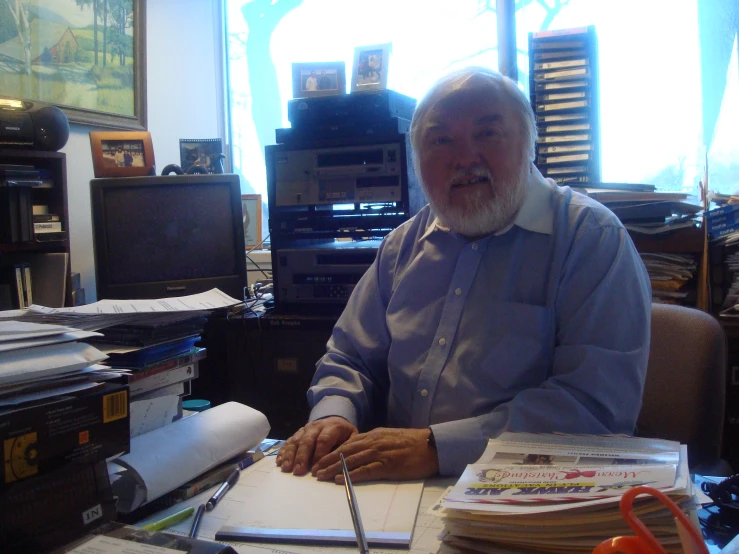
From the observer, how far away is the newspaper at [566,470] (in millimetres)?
588

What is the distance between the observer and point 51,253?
2.04 metres

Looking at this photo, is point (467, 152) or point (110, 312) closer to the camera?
point (110, 312)

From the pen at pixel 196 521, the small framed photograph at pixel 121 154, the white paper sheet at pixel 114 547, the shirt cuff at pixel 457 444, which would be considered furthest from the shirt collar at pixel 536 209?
the small framed photograph at pixel 121 154

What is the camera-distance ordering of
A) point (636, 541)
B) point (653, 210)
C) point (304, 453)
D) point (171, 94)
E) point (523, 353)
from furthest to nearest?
1. point (171, 94)
2. point (653, 210)
3. point (523, 353)
4. point (304, 453)
5. point (636, 541)

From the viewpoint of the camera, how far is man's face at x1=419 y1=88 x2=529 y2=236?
1245mm

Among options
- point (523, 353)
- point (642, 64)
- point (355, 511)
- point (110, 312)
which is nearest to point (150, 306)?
point (110, 312)

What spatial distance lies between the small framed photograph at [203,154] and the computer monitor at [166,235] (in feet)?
1.08

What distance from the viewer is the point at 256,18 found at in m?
3.15

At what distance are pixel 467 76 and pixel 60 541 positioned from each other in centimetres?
106

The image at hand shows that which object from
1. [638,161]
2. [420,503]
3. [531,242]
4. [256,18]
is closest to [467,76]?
[531,242]

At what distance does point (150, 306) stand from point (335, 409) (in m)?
0.41

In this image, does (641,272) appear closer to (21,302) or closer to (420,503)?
(420,503)

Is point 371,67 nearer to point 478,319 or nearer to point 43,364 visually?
point 478,319

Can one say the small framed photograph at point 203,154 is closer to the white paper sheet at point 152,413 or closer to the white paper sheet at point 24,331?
the white paper sheet at point 152,413
